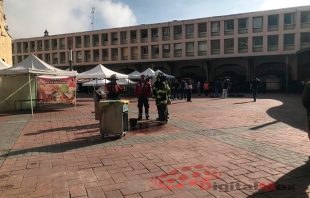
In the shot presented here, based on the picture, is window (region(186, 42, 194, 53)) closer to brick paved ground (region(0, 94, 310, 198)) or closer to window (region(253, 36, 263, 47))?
window (region(253, 36, 263, 47))

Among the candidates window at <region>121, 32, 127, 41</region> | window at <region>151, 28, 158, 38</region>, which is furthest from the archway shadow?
window at <region>121, 32, 127, 41</region>

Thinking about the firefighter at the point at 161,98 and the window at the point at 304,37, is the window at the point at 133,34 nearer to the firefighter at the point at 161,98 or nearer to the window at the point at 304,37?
the window at the point at 304,37

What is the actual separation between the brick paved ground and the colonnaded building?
25529 mm

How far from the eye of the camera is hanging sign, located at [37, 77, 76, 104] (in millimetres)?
14180

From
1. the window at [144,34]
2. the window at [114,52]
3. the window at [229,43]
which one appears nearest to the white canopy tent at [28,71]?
the window at [229,43]

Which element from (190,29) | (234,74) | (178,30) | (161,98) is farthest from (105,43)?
(161,98)

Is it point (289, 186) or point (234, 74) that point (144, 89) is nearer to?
point (289, 186)

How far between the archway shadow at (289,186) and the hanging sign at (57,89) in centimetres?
1203

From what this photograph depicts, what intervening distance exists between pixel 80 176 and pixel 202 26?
1441 inches

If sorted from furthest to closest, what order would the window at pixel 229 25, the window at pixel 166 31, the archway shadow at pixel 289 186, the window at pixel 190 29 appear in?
the window at pixel 166 31, the window at pixel 190 29, the window at pixel 229 25, the archway shadow at pixel 289 186

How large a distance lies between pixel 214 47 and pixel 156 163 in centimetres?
3464

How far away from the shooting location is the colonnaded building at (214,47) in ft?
108

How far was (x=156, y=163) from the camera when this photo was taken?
15.1 feet

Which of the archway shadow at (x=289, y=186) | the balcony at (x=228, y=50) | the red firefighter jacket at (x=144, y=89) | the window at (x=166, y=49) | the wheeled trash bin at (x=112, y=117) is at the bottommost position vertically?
the archway shadow at (x=289, y=186)
